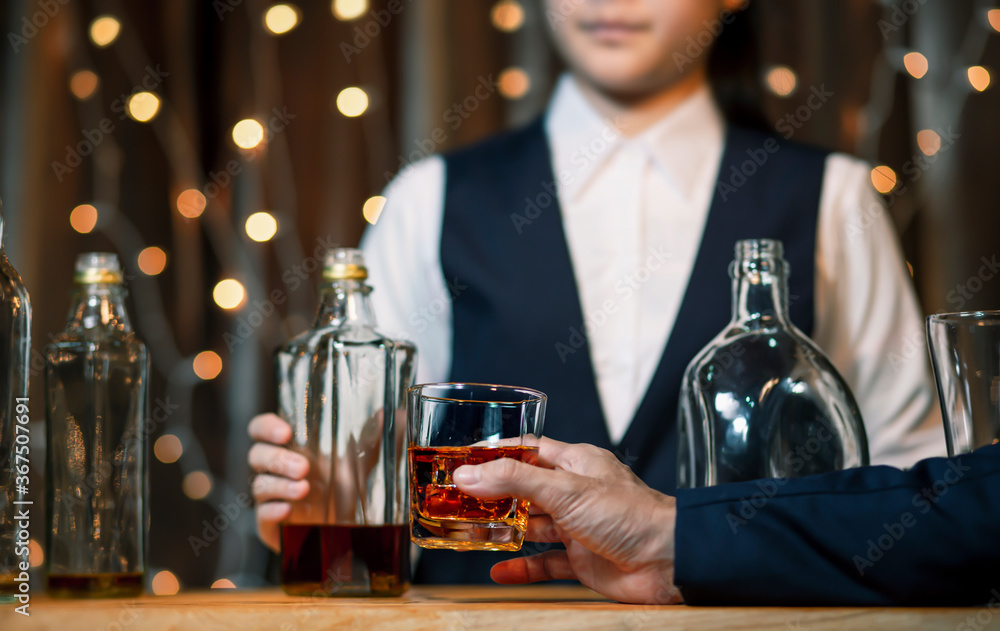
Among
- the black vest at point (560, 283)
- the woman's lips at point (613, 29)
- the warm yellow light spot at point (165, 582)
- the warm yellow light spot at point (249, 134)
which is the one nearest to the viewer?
the black vest at point (560, 283)

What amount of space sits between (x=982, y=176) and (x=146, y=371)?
4.58ft

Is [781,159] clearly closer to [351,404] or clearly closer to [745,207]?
[745,207]

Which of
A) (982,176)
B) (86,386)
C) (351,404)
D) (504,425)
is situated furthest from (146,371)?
(982,176)

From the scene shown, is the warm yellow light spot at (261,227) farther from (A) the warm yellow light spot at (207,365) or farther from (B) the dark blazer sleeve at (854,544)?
(B) the dark blazer sleeve at (854,544)

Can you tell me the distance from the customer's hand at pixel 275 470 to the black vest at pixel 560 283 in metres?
0.51

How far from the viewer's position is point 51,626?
50cm

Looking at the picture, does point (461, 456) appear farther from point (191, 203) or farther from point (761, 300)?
point (191, 203)

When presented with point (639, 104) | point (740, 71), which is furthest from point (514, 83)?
point (740, 71)

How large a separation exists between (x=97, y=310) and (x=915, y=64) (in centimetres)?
142

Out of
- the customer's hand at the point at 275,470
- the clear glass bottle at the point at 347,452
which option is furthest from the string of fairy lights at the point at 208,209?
the clear glass bottle at the point at 347,452

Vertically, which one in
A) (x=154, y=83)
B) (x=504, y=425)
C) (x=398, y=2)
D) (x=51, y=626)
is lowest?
(x=51, y=626)

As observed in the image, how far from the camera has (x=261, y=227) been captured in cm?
152

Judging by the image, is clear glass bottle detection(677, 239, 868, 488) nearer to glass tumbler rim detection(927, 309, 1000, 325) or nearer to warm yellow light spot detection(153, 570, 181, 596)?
glass tumbler rim detection(927, 309, 1000, 325)

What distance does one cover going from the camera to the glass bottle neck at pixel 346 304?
0.70 m
